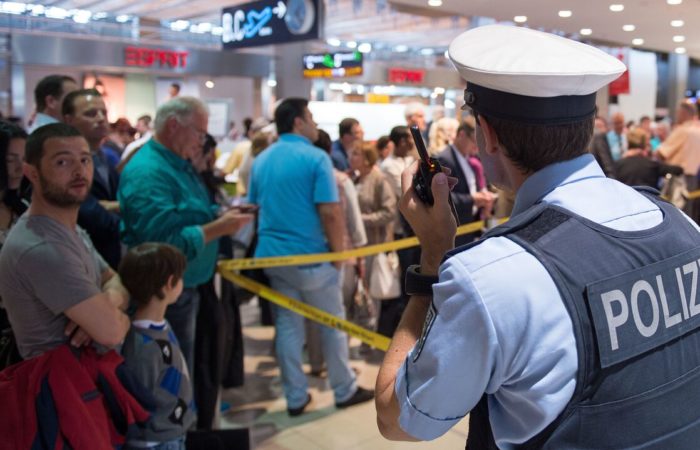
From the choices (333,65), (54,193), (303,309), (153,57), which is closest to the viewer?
(54,193)

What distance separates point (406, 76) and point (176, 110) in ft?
50.6

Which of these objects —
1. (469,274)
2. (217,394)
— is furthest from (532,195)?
(217,394)

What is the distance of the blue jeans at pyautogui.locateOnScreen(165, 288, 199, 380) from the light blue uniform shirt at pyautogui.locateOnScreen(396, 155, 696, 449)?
2360mm

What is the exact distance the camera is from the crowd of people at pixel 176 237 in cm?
226

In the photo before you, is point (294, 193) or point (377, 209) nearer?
point (294, 193)

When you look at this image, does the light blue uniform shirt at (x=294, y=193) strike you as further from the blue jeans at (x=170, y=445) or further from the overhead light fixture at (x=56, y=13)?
the overhead light fixture at (x=56, y=13)

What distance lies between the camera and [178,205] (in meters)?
3.30

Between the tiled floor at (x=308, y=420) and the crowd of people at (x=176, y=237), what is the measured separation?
0.11 meters

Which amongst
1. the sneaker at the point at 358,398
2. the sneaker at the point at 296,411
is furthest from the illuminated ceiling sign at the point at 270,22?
the sneaker at the point at 296,411

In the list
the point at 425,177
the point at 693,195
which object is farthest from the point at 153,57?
the point at 425,177

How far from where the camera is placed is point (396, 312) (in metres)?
5.03

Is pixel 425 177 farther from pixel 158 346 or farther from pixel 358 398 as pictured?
pixel 358 398

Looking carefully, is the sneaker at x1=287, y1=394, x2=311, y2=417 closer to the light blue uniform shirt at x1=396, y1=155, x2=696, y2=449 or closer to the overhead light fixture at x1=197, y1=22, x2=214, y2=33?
the light blue uniform shirt at x1=396, y1=155, x2=696, y2=449

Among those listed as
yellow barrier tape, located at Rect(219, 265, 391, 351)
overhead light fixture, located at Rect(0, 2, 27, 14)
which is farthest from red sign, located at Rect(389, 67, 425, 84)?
yellow barrier tape, located at Rect(219, 265, 391, 351)
